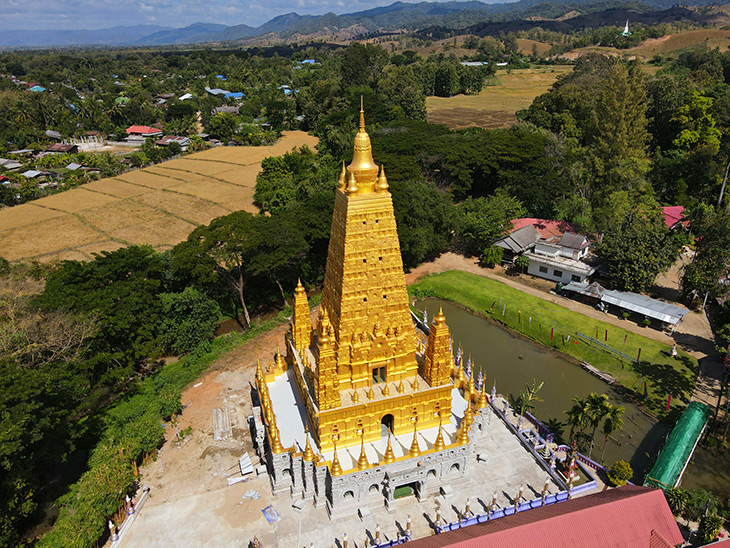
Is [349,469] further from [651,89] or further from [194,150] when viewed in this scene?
[194,150]

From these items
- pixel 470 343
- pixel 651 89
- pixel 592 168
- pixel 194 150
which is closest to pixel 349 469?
pixel 470 343

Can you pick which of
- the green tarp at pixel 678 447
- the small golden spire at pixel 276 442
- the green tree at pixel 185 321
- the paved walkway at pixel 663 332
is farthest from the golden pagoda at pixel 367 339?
the paved walkway at pixel 663 332

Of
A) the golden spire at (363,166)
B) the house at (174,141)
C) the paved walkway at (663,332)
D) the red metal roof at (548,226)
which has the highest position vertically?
the golden spire at (363,166)

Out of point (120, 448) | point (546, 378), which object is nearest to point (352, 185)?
point (120, 448)

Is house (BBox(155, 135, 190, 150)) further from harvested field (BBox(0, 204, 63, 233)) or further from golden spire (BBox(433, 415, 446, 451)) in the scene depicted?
golden spire (BBox(433, 415, 446, 451))

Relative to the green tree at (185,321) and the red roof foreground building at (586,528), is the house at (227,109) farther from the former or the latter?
the red roof foreground building at (586,528)

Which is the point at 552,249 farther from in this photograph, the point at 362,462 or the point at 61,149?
the point at 61,149
